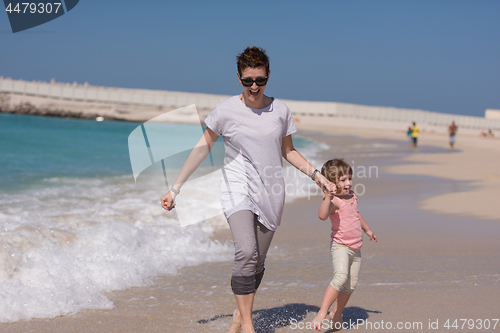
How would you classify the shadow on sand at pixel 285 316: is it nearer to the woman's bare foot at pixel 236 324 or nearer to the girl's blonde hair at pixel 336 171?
the woman's bare foot at pixel 236 324

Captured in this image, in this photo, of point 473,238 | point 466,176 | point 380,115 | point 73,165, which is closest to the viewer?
point 473,238

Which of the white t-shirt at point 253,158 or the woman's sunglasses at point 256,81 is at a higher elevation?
the woman's sunglasses at point 256,81

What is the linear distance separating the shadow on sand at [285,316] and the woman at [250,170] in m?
0.43

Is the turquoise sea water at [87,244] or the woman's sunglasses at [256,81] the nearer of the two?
the woman's sunglasses at [256,81]

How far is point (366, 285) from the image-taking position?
175 inches

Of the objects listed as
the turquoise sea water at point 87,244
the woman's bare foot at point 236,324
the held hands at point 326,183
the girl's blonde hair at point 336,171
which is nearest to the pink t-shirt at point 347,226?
the girl's blonde hair at point 336,171

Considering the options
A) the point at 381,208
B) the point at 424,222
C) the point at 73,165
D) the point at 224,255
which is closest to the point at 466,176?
the point at 381,208

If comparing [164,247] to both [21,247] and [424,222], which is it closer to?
[21,247]

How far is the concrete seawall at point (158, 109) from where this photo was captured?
66188mm

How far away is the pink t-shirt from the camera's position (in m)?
3.53

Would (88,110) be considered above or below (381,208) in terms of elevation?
below

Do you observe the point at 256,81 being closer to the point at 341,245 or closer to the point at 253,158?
the point at 253,158

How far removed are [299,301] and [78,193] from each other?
7.94 m

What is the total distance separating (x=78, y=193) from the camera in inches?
430
